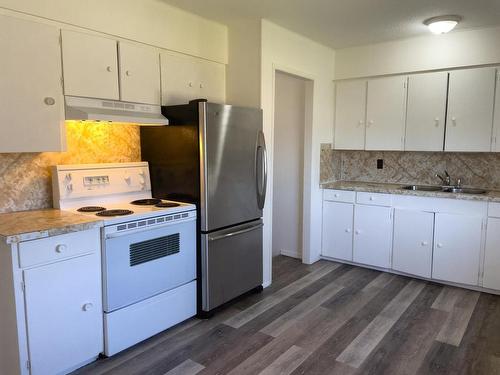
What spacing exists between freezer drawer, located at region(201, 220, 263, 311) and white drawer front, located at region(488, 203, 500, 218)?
206cm

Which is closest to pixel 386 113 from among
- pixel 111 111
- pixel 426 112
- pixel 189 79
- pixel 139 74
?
pixel 426 112

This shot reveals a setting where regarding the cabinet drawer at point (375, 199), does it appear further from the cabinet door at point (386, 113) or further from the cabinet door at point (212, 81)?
the cabinet door at point (212, 81)

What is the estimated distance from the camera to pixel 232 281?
125 inches

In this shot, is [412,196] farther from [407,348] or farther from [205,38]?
[205,38]

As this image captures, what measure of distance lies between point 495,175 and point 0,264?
4.28 metres

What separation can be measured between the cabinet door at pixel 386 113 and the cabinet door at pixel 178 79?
6.73ft

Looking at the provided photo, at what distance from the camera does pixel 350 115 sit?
4477 millimetres

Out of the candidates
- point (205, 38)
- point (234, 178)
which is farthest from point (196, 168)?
point (205, 38)

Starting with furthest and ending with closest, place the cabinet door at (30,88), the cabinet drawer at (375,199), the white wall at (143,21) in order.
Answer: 1. the cabinet drawer at (375,199)
2. the white wall at (143,21)
3. the cabinet door at (30,88)

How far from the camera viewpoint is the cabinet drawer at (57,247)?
6.62 ft

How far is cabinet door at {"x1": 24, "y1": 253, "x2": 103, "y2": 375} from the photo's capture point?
2082mm

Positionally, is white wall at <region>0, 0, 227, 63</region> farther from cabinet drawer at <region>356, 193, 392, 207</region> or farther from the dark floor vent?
cabinet drawer at <region>356, 193, 392, 207</region>

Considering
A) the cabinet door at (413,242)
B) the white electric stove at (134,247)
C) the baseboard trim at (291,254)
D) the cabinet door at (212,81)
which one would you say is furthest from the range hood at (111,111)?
the cabinet door at (413,242)

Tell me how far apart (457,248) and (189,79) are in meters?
2.92
